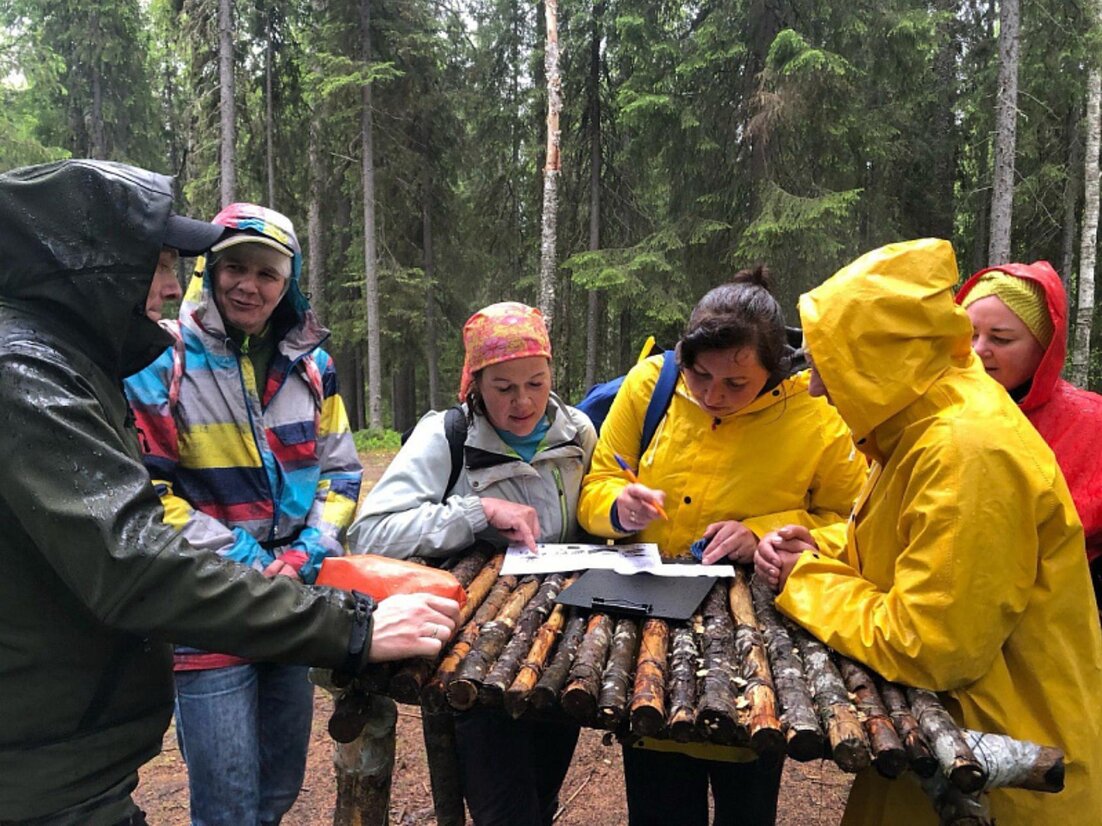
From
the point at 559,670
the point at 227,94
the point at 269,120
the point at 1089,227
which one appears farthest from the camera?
the point at 269,120

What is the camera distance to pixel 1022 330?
2557 millimetres

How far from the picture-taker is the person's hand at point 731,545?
247cm

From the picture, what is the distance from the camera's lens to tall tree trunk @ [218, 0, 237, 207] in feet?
46.1

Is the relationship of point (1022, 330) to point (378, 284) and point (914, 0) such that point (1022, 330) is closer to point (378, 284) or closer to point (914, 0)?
point (914, 0)

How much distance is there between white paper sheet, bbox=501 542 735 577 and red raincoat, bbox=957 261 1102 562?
4.40ft

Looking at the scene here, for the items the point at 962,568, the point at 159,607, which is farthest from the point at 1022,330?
the point at 159,607

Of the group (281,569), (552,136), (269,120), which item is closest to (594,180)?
(552,136)

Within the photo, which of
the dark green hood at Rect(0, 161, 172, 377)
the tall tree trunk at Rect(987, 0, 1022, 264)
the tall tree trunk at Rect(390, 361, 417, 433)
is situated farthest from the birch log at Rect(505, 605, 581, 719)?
the tall tree trunk at Rect(390, 361, 417, 433)

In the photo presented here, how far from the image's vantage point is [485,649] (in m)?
1.92

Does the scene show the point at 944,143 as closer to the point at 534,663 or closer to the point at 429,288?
the point at 429,288

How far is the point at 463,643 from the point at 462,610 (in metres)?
0.16

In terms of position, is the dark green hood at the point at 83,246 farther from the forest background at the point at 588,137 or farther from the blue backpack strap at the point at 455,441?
the forest background at the point at 588,137

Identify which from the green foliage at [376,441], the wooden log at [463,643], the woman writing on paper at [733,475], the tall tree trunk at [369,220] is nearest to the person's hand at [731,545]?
the woman writing on paper at [733,475]

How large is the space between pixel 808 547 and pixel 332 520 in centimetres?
180
